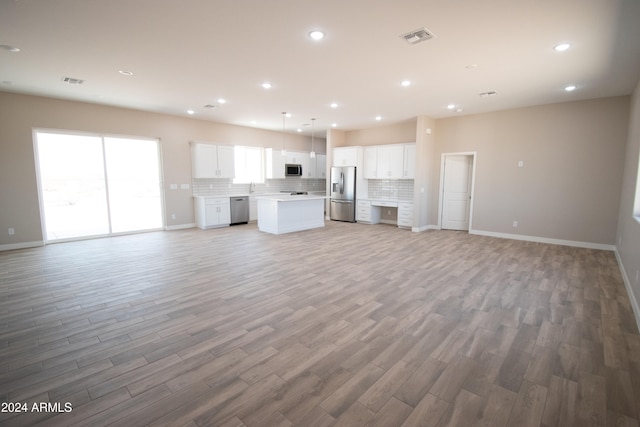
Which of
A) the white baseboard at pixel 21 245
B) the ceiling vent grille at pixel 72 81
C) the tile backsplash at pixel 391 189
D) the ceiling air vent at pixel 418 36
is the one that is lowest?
the white baseboard at pixel 21 245

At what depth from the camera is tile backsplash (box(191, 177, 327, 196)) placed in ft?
27.3

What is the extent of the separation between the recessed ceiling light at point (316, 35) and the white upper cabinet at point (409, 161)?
530 centimetres

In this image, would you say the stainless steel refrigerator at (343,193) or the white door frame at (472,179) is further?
the stainless steel refrigerator at (343,193)

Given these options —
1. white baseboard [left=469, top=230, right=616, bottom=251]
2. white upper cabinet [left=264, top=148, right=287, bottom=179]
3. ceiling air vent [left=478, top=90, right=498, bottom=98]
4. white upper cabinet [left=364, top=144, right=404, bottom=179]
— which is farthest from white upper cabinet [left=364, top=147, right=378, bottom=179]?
ceiling air vent [left=478, top=90, right=498, bottom=98]

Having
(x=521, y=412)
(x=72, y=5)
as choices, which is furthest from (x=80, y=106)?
(x=521, y=412)

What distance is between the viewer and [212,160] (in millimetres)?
8141

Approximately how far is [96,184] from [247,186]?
390 cm

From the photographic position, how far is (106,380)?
1996mm

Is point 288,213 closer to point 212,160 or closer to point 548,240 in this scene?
point 212,160

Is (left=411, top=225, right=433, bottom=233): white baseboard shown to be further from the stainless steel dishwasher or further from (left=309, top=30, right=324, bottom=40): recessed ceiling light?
(left=309, top=30, right=324, bottom=40): recessed ceiling light

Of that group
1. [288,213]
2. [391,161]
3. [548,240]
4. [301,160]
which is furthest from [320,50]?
[301,160]

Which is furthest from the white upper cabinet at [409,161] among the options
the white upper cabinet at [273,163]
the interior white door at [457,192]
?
the white upper cabinet at [273,163]

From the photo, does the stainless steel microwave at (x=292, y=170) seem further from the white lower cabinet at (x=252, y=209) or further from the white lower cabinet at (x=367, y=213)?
the white lower cabinet at (x=367, y=213)

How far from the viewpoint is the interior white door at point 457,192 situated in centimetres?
765
